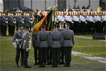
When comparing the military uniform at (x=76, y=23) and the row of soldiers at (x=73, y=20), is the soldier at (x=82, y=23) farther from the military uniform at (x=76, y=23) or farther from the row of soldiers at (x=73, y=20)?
the military uniform at (x=76, y=23)

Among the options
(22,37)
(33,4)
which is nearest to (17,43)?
(22,37)

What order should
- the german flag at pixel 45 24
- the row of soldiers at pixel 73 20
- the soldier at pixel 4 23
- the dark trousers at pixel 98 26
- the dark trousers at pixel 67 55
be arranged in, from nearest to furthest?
the dark trousers at pixel 67 55, the german flag at pixel 45 24, the soldier at pixel 4 23, the row of soldiers at pixel 73 20, the dark trousers at pixel 98 26

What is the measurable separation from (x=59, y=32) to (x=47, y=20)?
2.39m

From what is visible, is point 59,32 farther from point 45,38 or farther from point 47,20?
point 47,20

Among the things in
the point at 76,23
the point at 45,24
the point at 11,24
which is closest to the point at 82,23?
the point at 76,23

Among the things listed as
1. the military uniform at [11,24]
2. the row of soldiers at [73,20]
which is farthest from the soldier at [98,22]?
the military uniform at [11,24]

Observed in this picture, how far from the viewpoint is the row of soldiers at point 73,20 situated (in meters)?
39.5

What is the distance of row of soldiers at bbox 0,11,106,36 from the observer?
130 ft

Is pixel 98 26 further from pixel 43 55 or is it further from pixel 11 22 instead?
pixel 43 55

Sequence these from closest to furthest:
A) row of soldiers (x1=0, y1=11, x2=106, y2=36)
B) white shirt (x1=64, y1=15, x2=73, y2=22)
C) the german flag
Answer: the german flag
row of soldiers (x1=0, y1=11, x2=106, y2=36)
white shirt (x1=64, y1=15, x2=73, y2=22)

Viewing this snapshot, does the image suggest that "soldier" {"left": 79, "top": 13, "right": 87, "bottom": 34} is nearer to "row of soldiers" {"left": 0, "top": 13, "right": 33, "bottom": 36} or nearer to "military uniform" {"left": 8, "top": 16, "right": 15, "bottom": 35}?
"row of soldiers" {"left": 0, "top": 13, "right": 33, "bottom": 36}

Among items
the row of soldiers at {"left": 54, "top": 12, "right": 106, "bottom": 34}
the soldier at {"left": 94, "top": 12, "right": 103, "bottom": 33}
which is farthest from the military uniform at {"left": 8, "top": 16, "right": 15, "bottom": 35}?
the soldier at {"left": 94, "top": 12, "right": 103, "bottom": 33}

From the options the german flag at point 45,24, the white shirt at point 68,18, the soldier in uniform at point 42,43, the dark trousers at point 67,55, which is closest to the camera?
the soldier in uniform at point 42,43

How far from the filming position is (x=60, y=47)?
62.7 ft
